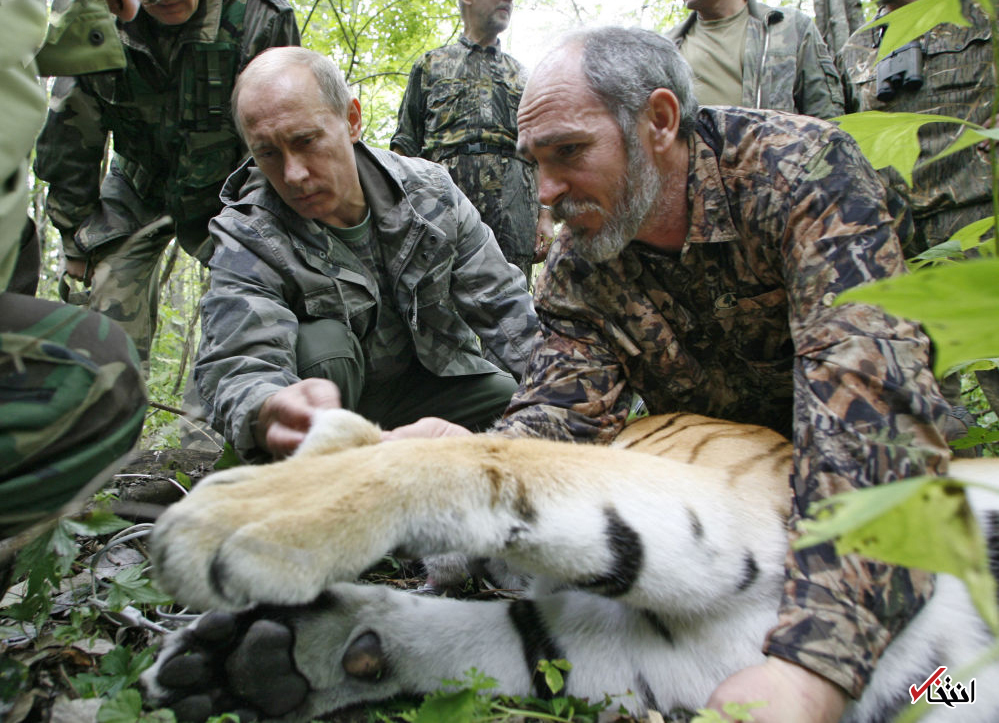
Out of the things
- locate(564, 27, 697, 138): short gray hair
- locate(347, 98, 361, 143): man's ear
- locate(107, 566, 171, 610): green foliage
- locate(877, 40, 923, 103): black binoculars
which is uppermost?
locate(877, 40, 923, 103): black binoculars

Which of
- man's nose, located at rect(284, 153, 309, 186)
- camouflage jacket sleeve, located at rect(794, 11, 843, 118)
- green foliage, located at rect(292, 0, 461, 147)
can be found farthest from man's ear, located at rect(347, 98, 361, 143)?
green foliage, located at rect(292, 0, 461, 147)

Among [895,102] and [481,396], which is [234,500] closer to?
[481,396]

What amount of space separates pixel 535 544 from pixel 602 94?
1.43m

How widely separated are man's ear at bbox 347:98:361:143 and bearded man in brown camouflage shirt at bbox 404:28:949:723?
1146mm

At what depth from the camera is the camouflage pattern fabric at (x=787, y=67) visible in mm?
3893

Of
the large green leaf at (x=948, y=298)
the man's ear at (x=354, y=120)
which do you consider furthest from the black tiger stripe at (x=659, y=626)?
the man's ear at (x=354, y=120)

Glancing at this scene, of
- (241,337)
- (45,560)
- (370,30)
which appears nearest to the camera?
(45,560)

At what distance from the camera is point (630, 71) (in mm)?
2143

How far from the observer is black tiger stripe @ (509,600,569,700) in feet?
5.01

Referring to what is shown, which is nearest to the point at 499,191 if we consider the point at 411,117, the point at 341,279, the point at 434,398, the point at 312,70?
the point at 411,117

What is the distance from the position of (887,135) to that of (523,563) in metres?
1.00

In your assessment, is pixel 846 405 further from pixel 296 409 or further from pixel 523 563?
pixel 296 409

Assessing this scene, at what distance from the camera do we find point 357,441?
1.41m

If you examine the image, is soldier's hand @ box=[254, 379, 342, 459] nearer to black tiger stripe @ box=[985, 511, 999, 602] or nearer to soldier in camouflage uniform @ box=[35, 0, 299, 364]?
black tiger stripe @ box=[985, 511, 999, 602]
